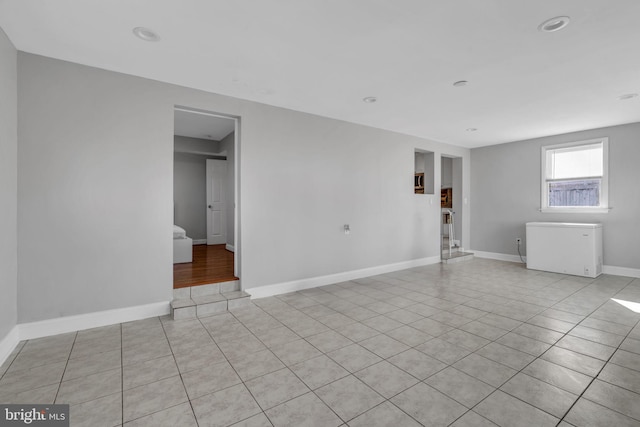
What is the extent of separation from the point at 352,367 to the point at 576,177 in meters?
5.84

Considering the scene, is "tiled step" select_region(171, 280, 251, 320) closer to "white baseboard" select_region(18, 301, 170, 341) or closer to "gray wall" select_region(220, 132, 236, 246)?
"white baseboard" select_region(18, 301, 170, 341)

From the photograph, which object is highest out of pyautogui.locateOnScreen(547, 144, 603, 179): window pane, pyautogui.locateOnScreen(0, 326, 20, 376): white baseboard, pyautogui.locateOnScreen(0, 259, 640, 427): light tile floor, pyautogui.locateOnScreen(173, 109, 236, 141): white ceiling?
pyautogui.locateOnScreen(173, 109, 236, 141): white ceiling

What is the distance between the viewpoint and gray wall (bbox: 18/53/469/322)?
8.93 feet

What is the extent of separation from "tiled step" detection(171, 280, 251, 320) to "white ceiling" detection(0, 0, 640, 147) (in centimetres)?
236

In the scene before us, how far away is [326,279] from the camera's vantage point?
4555 mm

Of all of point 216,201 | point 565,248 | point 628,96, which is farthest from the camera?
point 216,201

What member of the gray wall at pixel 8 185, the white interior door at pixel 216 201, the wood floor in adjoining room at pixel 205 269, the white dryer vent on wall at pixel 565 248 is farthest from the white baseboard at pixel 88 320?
the white dryer vent on wall at pixel 565 248

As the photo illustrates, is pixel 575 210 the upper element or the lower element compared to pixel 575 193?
lower

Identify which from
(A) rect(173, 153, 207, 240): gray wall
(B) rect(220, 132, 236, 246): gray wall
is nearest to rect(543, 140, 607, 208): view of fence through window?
(B) rect(220, 132, 236, 246): gray wall

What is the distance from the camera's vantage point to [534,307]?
139 inches

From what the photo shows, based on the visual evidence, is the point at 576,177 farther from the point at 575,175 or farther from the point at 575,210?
the point at 575,210

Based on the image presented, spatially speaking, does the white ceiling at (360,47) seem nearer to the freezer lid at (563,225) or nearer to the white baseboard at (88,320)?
the freezer lid at (563,225)

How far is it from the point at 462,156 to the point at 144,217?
21.2 ft

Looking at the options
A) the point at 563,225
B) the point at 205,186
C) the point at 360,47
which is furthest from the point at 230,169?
the point at 563,225
